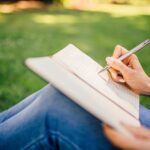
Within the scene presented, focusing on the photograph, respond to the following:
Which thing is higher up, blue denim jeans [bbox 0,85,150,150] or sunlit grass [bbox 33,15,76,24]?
blue denim jeans [bbox 0,85,150,150]

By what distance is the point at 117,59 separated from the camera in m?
1.62

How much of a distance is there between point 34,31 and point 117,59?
3.39 m

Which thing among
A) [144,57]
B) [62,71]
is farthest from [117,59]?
[144,57]

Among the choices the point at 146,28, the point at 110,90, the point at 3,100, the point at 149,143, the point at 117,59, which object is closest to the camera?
the point at 149,143

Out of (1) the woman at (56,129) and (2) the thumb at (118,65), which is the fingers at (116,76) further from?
(1) the woman at (56,129)

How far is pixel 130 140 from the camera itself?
103 centimetres

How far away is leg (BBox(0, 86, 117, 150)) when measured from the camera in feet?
3.93

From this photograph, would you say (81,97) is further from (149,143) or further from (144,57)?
(144,57)

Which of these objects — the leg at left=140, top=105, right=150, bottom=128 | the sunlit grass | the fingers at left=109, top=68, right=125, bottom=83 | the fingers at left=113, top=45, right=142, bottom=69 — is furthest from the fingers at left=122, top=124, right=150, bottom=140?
the sunlit grass

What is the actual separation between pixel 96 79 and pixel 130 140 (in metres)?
0.47

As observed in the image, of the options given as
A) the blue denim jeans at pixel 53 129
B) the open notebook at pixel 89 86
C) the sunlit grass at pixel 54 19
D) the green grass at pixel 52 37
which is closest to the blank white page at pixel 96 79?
the open notebook at pixel 89 86

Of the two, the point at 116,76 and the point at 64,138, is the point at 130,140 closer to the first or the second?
the point at 64,138

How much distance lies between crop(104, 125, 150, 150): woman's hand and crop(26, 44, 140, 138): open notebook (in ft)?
0.06

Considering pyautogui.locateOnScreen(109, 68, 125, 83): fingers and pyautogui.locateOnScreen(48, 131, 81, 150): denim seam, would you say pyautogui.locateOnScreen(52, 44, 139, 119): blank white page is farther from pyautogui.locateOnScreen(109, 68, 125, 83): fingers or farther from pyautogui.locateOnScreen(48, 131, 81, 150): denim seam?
pyautogui.locateOnScreen(48, 131, 81, 150): denim seam
